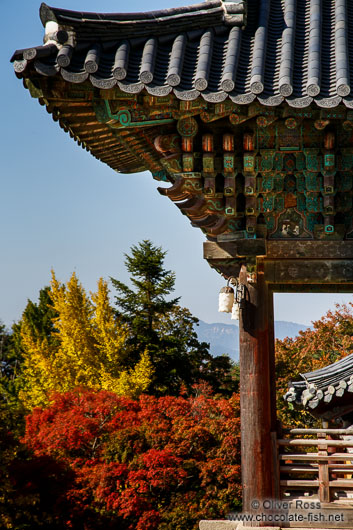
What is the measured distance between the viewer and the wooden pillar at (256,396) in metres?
5.30

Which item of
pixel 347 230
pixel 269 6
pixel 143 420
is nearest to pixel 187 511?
pixel 143 420

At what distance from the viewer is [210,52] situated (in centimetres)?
488

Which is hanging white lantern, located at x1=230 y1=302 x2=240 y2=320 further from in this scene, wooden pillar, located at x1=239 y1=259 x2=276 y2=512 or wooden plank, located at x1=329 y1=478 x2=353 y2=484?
wooden plank, located at x1=329 y1=478 x2=353 y2=484

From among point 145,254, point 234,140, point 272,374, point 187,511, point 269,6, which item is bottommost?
point 187,511

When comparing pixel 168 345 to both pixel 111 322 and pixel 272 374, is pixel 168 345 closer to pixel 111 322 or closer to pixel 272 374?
pixel 111 322

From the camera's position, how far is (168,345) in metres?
26.8

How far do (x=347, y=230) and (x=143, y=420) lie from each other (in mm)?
12107

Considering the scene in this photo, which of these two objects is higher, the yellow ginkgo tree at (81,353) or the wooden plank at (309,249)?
the yellow ginkgo tree at (81,353)

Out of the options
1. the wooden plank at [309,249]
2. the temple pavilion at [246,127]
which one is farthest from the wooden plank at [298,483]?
the wooden plank at [309,249]

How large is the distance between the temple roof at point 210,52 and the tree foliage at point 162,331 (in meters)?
21.5

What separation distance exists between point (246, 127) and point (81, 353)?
→ 20.2 m

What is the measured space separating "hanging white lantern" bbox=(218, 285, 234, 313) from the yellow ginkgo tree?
1753cm

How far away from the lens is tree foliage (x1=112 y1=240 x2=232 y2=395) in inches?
1032

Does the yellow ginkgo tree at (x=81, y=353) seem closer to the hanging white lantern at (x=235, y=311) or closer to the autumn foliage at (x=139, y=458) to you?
the autumn foliage at (x=139, y=458)
